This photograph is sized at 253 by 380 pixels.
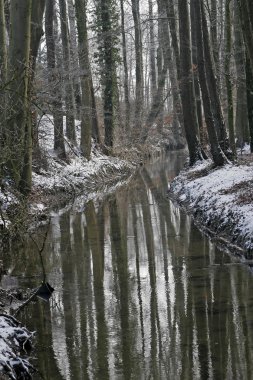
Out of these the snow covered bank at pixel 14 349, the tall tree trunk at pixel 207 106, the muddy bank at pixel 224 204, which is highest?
the tall tree trunk at pixel 207 106

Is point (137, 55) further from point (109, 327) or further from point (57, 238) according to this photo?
point (109, 327)

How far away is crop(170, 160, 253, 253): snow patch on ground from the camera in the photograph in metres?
10.9

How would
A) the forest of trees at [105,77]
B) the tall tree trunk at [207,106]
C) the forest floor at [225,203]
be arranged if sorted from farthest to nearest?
the tall tree trunk at [207,106] < the forest of trees at [105,77] < the forest floor at [225,203]

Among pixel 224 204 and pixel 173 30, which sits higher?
pixel 173 30

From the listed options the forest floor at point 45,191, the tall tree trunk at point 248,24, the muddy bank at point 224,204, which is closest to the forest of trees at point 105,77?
the tall tree trunk at point 248,24

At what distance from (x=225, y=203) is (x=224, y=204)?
0.04m

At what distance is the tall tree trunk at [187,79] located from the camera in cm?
2083

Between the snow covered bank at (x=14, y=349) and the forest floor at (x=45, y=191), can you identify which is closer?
the snow covered bank at (x=14, y=349)

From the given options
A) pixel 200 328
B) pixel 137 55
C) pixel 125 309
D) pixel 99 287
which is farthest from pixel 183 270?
pixel 137 55

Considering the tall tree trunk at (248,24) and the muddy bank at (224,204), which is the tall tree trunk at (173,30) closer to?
the muddy bank at (224,204)

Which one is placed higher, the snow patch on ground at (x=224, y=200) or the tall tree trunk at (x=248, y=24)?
the tall tree trunk at (x=248, y=24)

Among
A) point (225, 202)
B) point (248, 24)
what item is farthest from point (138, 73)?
point (248, 24)

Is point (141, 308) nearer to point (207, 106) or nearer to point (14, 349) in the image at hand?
point (14, 349)

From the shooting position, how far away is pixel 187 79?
21125mm
